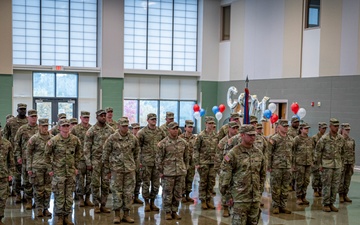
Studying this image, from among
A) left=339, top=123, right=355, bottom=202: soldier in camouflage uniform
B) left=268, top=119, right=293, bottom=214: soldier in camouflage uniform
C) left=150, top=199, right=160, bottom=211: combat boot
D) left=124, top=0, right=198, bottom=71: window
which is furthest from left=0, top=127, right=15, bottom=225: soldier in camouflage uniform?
left=124, top=0, right=198, bottom=71: window

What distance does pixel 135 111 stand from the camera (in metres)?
25.4

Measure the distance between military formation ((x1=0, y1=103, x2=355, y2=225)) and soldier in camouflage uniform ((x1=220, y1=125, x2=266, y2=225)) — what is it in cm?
44

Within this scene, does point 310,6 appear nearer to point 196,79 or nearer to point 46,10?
point 196,79

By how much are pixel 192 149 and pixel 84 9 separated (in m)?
14.2

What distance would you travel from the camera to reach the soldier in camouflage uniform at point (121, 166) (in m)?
9.22

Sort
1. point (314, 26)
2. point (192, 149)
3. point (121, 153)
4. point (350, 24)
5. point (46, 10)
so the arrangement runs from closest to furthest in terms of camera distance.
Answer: point (121, 153) < point (192, 149) < point (350, 24) < point (314, 26) < point (46, 10)

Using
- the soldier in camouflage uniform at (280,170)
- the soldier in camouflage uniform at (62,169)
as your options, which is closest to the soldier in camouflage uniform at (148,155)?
the soldier in camouflage uniform at (62,169)

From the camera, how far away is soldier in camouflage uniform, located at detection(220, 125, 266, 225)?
22.8ft

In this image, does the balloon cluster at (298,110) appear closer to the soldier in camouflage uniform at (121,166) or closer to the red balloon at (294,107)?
the red balloon at (294,107)

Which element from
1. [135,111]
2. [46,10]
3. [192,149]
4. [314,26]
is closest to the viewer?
[192,149]

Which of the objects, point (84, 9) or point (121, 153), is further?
point (84, 9)

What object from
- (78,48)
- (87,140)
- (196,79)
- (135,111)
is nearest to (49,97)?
(78,48)

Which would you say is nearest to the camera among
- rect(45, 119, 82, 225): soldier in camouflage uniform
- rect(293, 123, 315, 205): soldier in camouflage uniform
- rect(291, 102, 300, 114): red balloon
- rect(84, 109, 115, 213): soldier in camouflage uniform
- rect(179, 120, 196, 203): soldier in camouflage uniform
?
rect(45, 119, 82, 225): soldier in camouflage uniform

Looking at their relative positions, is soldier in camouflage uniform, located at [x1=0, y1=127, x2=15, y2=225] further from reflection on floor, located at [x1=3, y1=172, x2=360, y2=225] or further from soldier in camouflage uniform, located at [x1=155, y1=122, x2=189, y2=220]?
soldier in camouflage uniform, located at [x1=155, y1=122, x2=189, y2=220]
